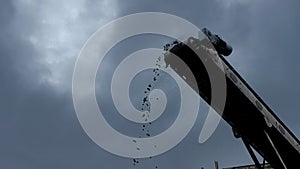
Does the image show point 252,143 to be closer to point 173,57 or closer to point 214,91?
point 214,91

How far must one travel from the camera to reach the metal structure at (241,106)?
36.4 feet

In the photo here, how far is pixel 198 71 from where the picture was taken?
37.2ft

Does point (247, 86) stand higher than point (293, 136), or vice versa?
point (247, 86)

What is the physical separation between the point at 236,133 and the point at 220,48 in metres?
2.94

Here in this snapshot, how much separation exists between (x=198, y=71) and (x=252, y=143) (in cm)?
332

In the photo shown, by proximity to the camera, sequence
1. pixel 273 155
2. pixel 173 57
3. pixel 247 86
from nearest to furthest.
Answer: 1. pixel 173 57
2. pixel 247 86
3. pixel 273 155

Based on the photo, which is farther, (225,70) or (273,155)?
(273,155)

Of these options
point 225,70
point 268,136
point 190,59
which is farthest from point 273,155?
point 190,59

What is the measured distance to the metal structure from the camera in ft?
36.4

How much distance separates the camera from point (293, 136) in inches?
542

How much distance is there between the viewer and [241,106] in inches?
480

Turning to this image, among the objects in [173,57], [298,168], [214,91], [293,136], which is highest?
[173,57]

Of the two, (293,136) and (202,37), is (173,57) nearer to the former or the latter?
(202,37)

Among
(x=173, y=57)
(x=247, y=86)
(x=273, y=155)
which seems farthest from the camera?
(x=273, y=155)
